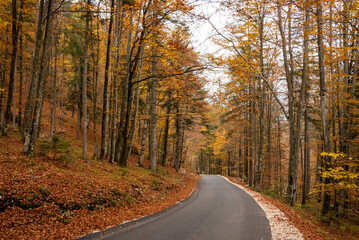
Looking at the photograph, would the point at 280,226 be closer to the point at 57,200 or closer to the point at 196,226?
the point at 196,226

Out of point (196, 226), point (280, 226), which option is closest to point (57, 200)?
point (196, 226)

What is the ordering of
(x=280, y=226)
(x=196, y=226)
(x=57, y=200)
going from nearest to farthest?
(x=57, y=200)
(x=196, y=226)
(x=280, y=226)

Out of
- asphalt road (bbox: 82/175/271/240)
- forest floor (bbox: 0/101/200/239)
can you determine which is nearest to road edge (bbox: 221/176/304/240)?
asphalt road (bbox: 82/175/271/240)

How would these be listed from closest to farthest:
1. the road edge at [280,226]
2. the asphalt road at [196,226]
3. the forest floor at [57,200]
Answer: the forest floor at [57,200] → the asphalt road at [196,226] → the road edge at [280,226]

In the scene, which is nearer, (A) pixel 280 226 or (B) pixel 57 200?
(B) pixel 57 200

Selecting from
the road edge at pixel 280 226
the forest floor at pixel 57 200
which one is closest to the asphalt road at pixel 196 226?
the road edge at pixel 280 226

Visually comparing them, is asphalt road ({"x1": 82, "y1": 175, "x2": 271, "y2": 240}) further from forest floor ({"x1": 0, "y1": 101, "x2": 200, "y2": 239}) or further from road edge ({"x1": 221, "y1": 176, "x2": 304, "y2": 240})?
forest floor ({"x1": 0, "y1": 101, "x2": 200, "y2": 239})

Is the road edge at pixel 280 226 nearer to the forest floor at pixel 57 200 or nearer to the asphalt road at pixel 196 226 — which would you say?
the asphalt road at pixel 196 226

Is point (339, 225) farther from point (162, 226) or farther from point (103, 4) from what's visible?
point (103, 4)

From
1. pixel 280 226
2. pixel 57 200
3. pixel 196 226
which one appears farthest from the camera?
pixel 280 226

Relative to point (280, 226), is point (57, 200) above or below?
above

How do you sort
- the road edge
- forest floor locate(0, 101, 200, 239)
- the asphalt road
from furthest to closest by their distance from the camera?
the road edge < the asphalt road < forest floor locate(0, 101, 200, 239)

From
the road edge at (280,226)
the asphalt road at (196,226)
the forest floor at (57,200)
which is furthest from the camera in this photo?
the road edge at (280,226)

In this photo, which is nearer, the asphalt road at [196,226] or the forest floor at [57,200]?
the forest floor at [57,200]
